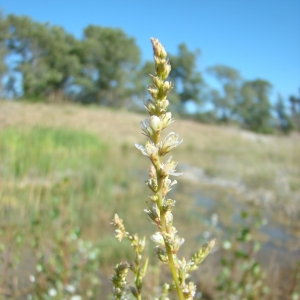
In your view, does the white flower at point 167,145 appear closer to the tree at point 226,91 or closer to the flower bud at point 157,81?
the flower bud at point 157,81

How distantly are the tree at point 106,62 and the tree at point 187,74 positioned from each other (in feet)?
62.0

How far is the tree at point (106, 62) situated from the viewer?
28.7ft

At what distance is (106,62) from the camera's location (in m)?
11.7

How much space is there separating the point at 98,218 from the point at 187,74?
35.6m

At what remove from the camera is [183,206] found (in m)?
6.72

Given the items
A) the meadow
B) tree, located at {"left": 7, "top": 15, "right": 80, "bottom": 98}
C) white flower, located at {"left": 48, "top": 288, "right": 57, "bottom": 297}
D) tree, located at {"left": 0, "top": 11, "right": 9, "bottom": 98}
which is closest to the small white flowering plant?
the meadow

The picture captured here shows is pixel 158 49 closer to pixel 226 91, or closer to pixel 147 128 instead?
pixel 147 128

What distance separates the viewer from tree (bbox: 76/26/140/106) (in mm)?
8734

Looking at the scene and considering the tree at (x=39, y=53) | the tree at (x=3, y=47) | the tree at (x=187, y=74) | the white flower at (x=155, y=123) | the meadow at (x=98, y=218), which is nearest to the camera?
the white flower at (x=155, y=123)

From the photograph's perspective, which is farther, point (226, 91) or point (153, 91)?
point (226, 91)

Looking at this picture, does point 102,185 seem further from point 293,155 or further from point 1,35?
point 293,155

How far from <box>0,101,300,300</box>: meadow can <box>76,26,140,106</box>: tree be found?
49.3 inches

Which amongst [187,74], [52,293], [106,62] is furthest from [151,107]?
[187,74]

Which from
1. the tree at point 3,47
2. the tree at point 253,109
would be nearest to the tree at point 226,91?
the tree at point 253,109
